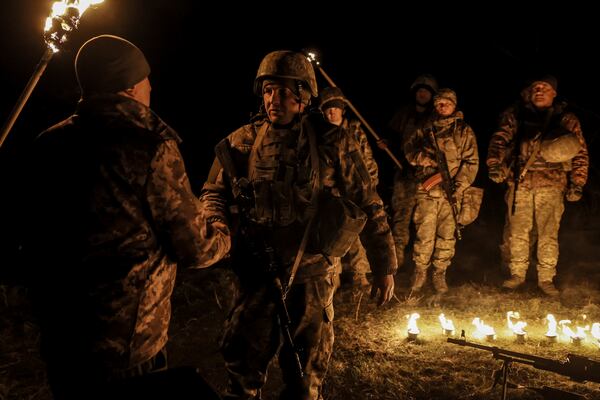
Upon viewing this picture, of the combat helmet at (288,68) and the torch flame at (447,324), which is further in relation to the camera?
the torch flame at (447,324)

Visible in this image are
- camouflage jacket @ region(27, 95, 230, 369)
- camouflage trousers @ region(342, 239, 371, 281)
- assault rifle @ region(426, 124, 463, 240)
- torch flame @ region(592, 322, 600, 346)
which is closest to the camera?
camouflage jacket @ region(27, 95, 230, 369)

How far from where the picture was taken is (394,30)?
1700 centimetres

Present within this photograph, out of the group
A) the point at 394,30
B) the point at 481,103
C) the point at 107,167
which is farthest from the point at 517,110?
the point at 394,30

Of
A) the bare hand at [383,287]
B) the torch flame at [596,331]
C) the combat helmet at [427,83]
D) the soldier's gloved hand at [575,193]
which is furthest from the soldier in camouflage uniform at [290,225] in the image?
the combat helmet at [427,83]

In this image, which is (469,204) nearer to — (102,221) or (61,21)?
(61,21)

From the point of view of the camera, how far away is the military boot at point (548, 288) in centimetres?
703

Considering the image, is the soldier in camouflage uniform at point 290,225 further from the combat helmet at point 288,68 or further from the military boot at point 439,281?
the military boot at point 439,281

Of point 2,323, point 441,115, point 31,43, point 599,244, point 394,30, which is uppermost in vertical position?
point 394,30

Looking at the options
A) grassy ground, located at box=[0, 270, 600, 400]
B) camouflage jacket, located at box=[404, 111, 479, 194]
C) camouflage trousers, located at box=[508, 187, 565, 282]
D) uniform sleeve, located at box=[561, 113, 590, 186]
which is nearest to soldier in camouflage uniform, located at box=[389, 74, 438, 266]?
camouflage jacket, located at box=[404, 111, 479, 194]

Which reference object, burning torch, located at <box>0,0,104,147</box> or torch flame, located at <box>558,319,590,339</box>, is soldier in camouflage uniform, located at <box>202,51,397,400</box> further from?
torch flame, located at <box>558,319,590,339</box>

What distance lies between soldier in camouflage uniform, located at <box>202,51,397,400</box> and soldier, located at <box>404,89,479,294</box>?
416 cm

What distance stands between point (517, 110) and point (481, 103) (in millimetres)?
6142

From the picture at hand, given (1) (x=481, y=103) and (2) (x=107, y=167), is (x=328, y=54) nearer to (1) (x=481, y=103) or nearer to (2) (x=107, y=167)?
(1) (x=481, y=103)

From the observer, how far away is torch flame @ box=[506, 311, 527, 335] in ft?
17.9
